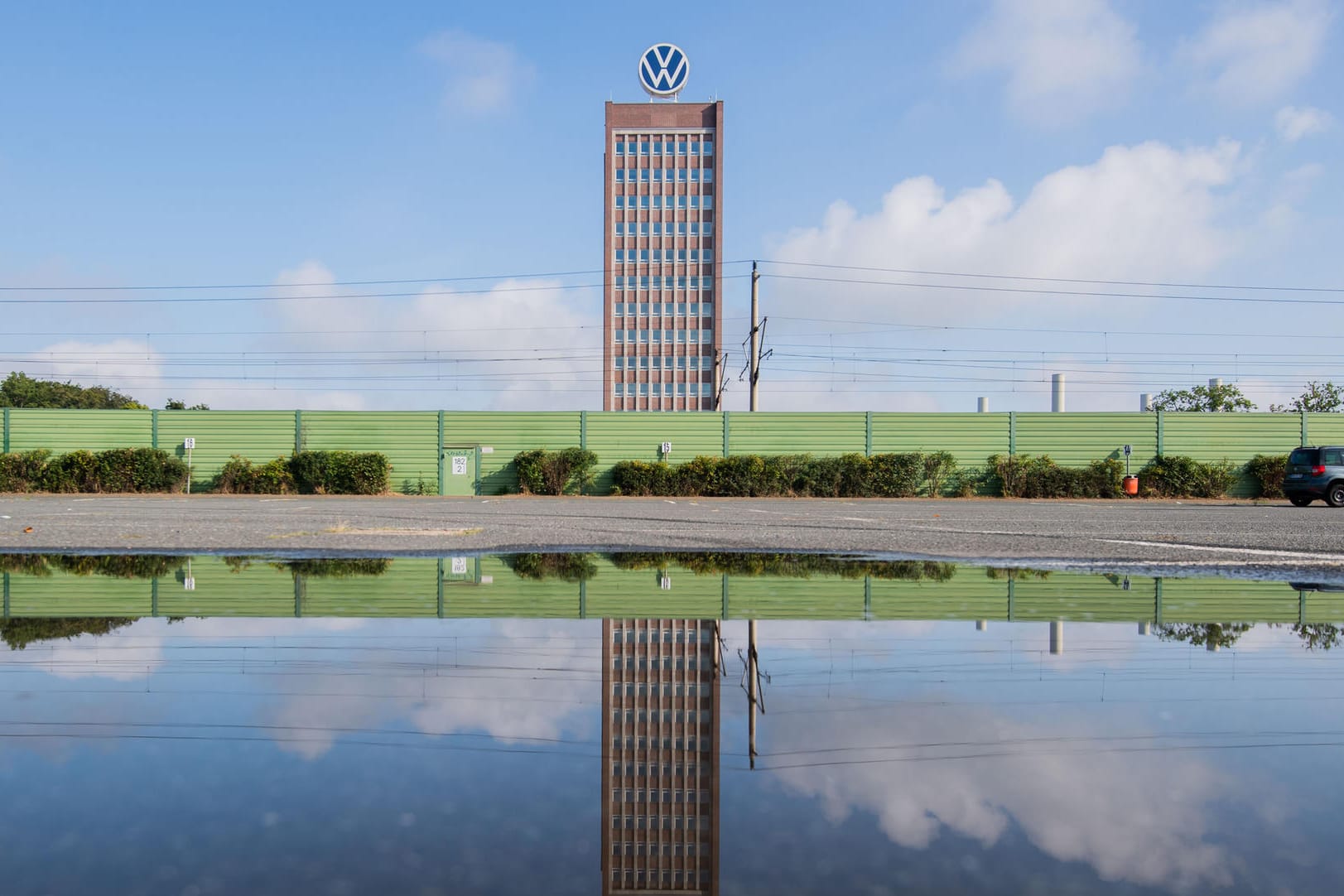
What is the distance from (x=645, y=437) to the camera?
101 feet

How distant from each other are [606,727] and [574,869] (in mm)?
1075

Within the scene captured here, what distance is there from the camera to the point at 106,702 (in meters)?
3.78

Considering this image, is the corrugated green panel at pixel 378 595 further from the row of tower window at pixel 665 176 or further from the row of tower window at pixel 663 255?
the row of tower window at pixel 663 255

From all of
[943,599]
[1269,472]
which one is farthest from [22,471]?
[1269,472]

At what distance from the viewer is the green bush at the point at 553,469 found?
2991cm

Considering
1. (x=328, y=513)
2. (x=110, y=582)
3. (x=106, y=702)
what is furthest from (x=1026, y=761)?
(x=328, y=513)

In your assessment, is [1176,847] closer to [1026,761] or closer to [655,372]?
[1026,761]

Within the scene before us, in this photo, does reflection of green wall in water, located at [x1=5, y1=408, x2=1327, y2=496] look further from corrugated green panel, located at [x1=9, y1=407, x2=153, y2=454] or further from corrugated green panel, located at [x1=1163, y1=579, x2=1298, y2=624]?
corrugated green panel, located at [x1=1163, y1=579, x2=1298, y2=624]

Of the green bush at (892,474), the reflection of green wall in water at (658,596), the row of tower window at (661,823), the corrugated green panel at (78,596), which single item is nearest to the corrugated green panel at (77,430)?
the green bush at (892,474)

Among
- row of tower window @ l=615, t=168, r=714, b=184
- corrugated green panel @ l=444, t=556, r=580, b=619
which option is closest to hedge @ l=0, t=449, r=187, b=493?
corrugated green panel @ l=444, t=556, r=580, b=619

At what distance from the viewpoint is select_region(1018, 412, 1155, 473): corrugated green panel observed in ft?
101

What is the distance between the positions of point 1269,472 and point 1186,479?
257 centimetres

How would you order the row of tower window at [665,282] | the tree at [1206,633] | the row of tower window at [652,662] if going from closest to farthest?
the row of tower window at [652,662], the tree at [1206,633], the row of tower window at [665,282]

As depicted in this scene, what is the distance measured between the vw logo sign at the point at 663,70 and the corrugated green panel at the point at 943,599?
227 feet
